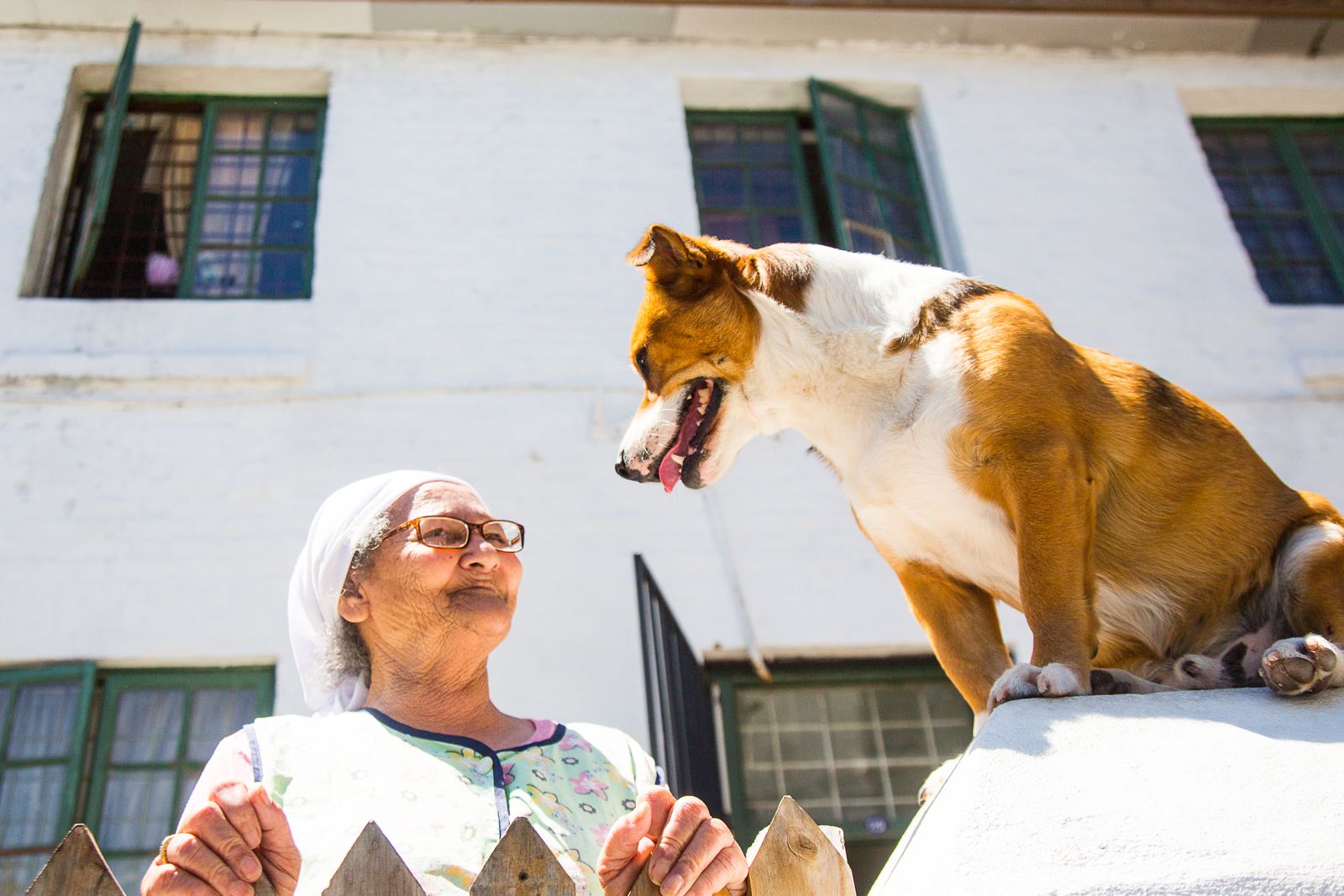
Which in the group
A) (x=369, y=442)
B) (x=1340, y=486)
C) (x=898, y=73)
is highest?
(x=898, y=73)

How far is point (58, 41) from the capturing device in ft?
22.3

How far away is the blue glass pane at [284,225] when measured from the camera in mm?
6473

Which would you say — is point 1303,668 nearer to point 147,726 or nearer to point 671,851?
point 671,851

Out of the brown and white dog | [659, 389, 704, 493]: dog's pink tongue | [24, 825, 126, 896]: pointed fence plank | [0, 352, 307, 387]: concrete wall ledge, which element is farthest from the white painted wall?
[24, 825, 126, 896]: pointed fence plank

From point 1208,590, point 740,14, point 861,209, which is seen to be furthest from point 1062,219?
point 1208,590

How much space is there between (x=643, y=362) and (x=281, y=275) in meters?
4.14

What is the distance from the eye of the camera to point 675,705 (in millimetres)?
4363

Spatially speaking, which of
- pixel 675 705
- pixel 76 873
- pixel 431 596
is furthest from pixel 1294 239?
pixel 76 873

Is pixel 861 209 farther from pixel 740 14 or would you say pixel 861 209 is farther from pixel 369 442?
pixel 369 442

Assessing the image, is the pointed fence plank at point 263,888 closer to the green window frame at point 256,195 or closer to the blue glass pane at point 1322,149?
the green window frame at point 256,195

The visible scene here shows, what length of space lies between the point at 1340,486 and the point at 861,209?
2964 mm

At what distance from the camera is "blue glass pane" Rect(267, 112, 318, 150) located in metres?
6.84

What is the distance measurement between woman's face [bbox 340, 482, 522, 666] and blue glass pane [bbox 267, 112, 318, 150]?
4813 millimetres

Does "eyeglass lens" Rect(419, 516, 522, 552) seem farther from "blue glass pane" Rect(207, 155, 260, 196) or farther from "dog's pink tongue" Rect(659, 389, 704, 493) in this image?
"blue glass pane" Rect(207, 155, 260, 196)
